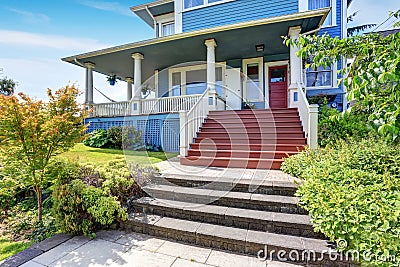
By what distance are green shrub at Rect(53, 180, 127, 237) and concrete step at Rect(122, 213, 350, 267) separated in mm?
311

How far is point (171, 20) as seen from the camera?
11023 millimetres

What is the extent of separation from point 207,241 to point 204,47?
710 centimetres

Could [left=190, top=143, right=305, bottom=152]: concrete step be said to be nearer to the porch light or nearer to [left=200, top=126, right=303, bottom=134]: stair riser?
[left=200, top=126, right=303, bottom=134]: stair riser

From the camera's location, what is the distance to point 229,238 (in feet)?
8.19

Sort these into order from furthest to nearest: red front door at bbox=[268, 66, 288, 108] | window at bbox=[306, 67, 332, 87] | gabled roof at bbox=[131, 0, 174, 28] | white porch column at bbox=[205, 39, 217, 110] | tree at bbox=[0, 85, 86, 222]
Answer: gabled roof at bbox=[131, 0, 174, 28], window at bbox=[306, 67, 332, 87], red front door at bbox=[268, 66, 288, 108], white porch column at bbox=[205, 39, 217, 110], tree at bbox=[0, 85, 86, 222]

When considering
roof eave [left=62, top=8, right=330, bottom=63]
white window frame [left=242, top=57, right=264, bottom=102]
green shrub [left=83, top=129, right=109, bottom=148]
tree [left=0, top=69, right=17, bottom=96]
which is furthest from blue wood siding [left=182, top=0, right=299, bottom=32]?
tree [left=0, top=69, right=17, bottom=96]

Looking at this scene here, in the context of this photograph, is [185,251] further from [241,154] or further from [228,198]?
[241,154]

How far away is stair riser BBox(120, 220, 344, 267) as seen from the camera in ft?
7.39

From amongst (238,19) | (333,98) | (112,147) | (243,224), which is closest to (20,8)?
(112,147)

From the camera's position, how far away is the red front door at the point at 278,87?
867cm

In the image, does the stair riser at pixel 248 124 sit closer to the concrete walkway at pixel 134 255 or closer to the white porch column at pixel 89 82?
the concrete walkway at pixel 134 255

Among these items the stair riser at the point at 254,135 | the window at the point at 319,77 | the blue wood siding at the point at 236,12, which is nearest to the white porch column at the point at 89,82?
the blue wood siding at the point at 236,12

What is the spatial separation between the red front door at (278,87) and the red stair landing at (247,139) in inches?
92.9

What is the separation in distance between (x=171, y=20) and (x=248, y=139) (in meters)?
8.50
